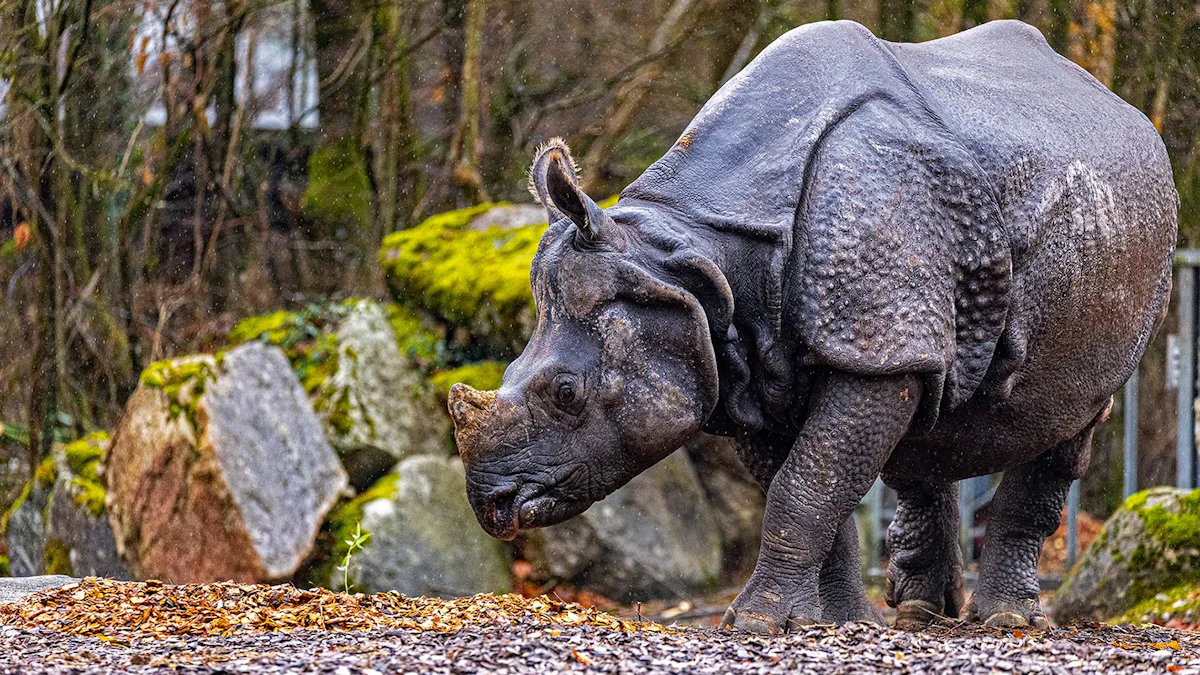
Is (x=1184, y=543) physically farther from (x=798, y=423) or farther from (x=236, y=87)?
(x=236, y=87)

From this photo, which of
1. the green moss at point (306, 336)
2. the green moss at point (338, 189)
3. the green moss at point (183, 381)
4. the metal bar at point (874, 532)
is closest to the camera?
the green moss at point (183, 381)

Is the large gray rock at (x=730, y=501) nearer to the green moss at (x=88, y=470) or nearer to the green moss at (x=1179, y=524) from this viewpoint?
the green moss at (x=1179, y=524)

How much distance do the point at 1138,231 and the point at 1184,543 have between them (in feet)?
10.3

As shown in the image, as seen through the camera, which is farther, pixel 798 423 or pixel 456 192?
pixel 456 192

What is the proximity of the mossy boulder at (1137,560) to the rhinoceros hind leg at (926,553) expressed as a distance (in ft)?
6.44

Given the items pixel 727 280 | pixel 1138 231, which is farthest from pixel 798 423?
pixel 1138 231

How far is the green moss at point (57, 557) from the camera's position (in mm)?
10148

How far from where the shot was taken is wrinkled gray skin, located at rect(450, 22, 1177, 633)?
4.68 meters

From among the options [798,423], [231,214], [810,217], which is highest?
[810,217]

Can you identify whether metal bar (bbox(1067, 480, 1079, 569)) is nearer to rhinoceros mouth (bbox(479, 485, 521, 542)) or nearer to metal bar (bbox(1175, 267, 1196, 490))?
metal bar (bbox(1175, 267, 1196, 490))

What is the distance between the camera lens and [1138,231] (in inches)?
224

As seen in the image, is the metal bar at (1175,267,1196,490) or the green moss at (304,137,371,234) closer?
the metal bar at (1175,267,1196,490)

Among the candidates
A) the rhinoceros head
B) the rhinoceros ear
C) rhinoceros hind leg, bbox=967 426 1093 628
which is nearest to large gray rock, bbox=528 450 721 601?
rhinoceros hind leg, bbox=967 426 1093 628

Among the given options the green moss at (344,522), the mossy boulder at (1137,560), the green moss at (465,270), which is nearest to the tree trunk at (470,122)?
the green moss at (465,270)
